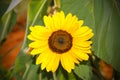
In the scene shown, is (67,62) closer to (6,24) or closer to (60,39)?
(60,39)

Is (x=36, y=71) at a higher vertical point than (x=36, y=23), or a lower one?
lower

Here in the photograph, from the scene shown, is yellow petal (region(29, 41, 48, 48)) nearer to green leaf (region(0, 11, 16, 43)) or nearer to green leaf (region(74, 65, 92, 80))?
green leaf (region(74, 65, 92, 80))

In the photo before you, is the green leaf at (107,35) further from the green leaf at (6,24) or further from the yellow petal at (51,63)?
the green leaf at (6,24)

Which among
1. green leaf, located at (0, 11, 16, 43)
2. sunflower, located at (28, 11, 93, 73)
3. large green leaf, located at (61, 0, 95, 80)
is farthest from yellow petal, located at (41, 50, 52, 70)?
green leaf, located at (0, 11, 16, 43)

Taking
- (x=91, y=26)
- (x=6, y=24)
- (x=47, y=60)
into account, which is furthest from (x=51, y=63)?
(x=6, y=24)

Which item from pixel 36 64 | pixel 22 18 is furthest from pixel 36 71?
pixel 22 18

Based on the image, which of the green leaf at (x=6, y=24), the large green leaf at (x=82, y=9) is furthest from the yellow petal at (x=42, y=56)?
the green leaf at (x=6, y=24)

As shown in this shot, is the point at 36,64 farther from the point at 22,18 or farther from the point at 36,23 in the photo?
the point at 22,18
